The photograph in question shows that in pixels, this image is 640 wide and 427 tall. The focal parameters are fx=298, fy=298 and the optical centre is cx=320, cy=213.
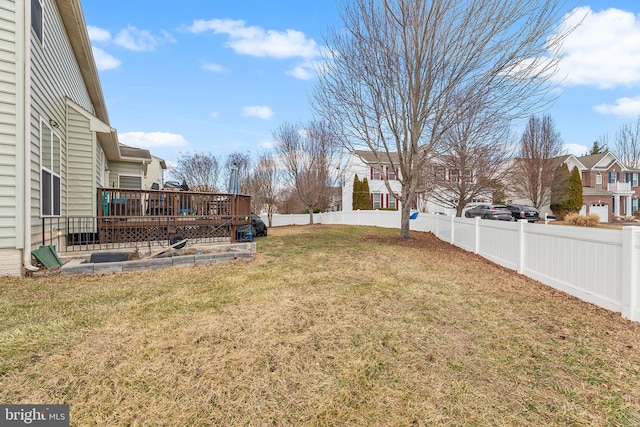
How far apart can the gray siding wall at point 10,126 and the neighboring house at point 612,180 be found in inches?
1451

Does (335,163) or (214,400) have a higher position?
(335,163)

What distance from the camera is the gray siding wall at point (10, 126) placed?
184 inches

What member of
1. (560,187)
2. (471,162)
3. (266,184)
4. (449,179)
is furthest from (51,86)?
(560,187)

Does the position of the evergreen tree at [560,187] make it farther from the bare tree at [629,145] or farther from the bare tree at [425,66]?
the bare tree at [425,66]

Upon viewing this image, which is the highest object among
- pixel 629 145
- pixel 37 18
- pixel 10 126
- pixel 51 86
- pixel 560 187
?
pixel 629 145

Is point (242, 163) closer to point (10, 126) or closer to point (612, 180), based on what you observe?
point (10, 126)

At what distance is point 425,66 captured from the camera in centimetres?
883

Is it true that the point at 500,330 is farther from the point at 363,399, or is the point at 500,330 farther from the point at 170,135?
the point at 170,135

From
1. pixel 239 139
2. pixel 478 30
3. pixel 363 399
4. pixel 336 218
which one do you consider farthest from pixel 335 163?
pixel 363 399

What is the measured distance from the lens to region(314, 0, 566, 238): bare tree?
25.5ft

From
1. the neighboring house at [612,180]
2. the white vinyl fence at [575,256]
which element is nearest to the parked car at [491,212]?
the white vinyl fence at [575,256]

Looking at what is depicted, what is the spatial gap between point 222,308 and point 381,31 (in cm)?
901

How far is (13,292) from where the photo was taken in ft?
13.3
